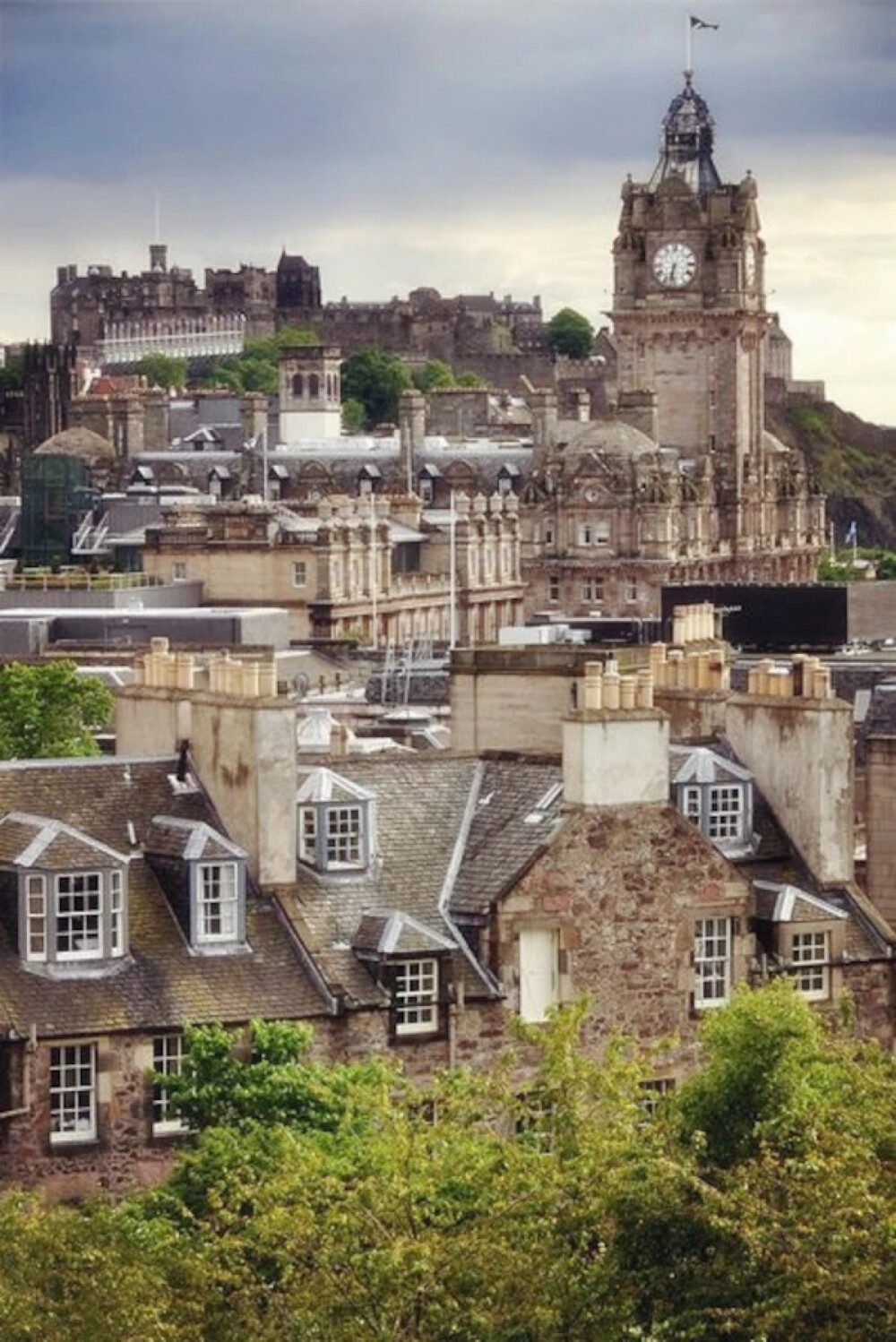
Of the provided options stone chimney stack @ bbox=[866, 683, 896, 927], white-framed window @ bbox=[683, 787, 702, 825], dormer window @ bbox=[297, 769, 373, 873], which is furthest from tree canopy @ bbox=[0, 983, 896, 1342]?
stone chimney stack @ bbox=[866, 683, 896, 927]

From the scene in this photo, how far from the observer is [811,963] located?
5759 cm

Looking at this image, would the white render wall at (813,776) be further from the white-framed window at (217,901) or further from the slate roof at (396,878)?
the white-framed window at (217,901)

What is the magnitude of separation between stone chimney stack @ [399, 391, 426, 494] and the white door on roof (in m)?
136

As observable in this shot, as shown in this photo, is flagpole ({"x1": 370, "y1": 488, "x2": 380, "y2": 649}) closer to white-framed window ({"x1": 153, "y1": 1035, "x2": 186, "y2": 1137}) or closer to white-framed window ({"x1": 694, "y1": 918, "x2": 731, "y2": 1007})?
white-framed window ({"x1": 694, "y1": 918, "x2": 731, "y2": 1007})

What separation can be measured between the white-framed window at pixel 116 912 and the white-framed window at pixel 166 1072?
1.11 meters

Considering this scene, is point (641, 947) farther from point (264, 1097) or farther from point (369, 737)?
point (369, 737)

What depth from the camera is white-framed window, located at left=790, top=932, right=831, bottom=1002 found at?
5750 cm

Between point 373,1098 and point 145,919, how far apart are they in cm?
542

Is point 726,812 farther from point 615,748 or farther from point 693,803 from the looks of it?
point 615,748

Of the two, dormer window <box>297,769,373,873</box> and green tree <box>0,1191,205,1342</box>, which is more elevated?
dormer window <box>297,769,373,873</box>

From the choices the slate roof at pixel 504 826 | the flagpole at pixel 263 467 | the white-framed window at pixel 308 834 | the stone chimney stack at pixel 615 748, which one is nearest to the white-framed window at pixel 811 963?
the stone chimney stack at pixel 615 748

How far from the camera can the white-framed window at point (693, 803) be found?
5822 cm

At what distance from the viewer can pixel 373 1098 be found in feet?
164

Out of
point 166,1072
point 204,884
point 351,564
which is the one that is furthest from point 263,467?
point 166,1072
